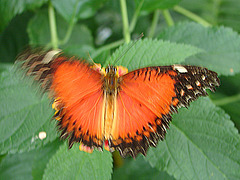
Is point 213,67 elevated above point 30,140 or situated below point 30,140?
above

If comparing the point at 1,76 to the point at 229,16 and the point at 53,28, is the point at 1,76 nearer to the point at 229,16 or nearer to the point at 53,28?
the point at 53,28

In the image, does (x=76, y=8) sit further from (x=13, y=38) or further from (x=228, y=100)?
(x=228, y=100)

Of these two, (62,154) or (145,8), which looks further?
(145,8)

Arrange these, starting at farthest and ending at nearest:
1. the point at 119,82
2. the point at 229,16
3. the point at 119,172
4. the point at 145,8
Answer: the point at 229,16, the point at 119,172, the point at 145,8, the point at 119,82

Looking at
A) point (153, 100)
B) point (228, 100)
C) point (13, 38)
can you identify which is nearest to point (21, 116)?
point (153, 100)

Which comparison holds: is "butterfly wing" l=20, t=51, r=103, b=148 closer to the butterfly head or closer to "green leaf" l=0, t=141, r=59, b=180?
the butterfly head

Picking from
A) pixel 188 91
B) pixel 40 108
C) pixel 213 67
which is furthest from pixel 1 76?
pixel 213 67
